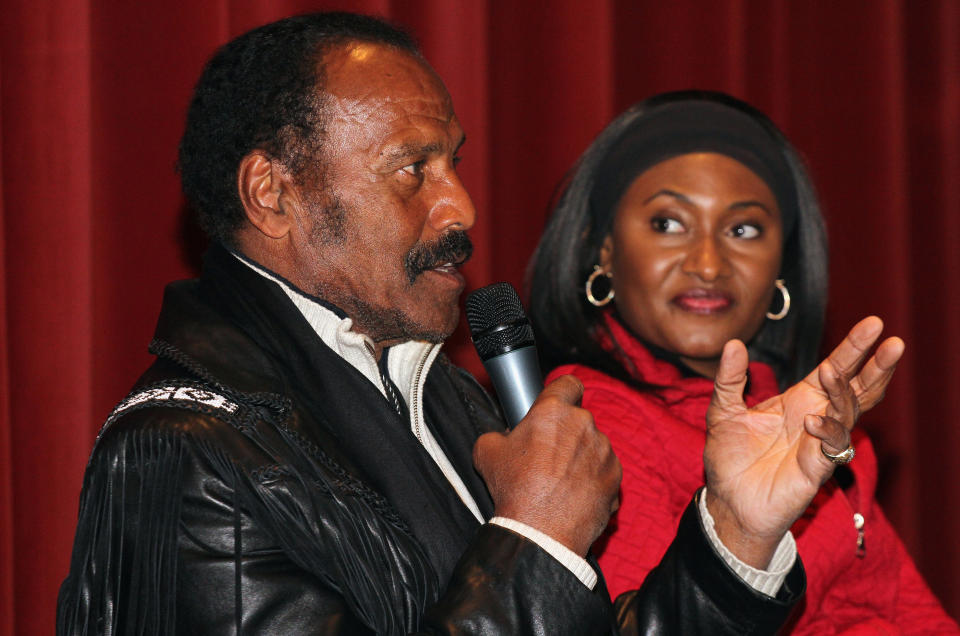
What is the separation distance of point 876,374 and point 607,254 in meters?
0.85

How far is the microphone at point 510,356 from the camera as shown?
4.62 ft

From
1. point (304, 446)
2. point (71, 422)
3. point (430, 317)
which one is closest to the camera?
point (304, 446)

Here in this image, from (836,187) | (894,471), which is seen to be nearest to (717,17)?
(836,187)

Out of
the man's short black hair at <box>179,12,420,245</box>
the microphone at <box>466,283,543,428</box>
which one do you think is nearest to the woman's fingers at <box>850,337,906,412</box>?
the microphone at <box>466,283,543,428</box>

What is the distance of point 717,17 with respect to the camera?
8.91 ft

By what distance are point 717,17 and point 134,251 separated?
1.52m

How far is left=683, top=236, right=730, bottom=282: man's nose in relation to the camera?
201 cm

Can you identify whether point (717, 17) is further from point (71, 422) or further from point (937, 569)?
point (71, 422)

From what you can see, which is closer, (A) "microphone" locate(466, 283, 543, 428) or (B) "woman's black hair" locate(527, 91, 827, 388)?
(A) "microphone" locate(466, 283, 543, 428)

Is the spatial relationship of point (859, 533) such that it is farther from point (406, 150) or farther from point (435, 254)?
point (406, 150)

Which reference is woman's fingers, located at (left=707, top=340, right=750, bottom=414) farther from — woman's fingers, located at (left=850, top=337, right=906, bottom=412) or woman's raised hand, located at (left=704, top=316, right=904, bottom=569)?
woman's fingers, located at (left=850, top=337, right=906, bottom=412)

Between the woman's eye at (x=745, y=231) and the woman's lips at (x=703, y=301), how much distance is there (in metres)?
0.12

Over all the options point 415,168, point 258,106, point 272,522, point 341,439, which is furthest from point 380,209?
point 272,522

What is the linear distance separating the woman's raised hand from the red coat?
33 centimetres
